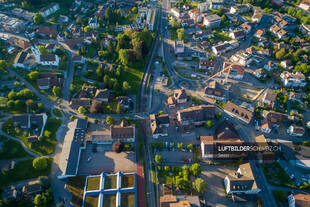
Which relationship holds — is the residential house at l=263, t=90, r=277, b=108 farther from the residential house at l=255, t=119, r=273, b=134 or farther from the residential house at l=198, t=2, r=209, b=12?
the residential house at l=198, t=2, r=209, b=12

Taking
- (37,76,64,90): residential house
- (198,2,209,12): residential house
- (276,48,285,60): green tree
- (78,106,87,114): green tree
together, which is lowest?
(78,106,87,114): green tree

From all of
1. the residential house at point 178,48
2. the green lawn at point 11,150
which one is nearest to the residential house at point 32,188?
the green lawn at point 11,150

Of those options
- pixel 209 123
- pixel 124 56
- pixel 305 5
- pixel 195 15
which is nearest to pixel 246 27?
pixel 195 15

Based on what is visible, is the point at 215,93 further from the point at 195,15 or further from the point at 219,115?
the point at 195,15

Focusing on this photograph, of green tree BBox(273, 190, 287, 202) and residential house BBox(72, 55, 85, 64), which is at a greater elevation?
residential house BBox(72, 55, 85, 64)

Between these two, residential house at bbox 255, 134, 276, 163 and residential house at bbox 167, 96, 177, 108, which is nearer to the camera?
residential house at bbox 255, 134, 276, 163

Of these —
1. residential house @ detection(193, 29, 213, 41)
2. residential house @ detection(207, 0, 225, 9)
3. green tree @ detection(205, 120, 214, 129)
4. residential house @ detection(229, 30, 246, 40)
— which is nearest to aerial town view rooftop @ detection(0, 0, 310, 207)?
green tree @ detection(205, 120, 214, 129)

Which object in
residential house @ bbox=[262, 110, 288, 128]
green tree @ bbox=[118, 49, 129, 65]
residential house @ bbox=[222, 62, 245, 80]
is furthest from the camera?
green tree @ bbox=[118, 49, 129, 65]

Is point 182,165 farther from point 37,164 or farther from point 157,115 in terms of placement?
point 37,164
